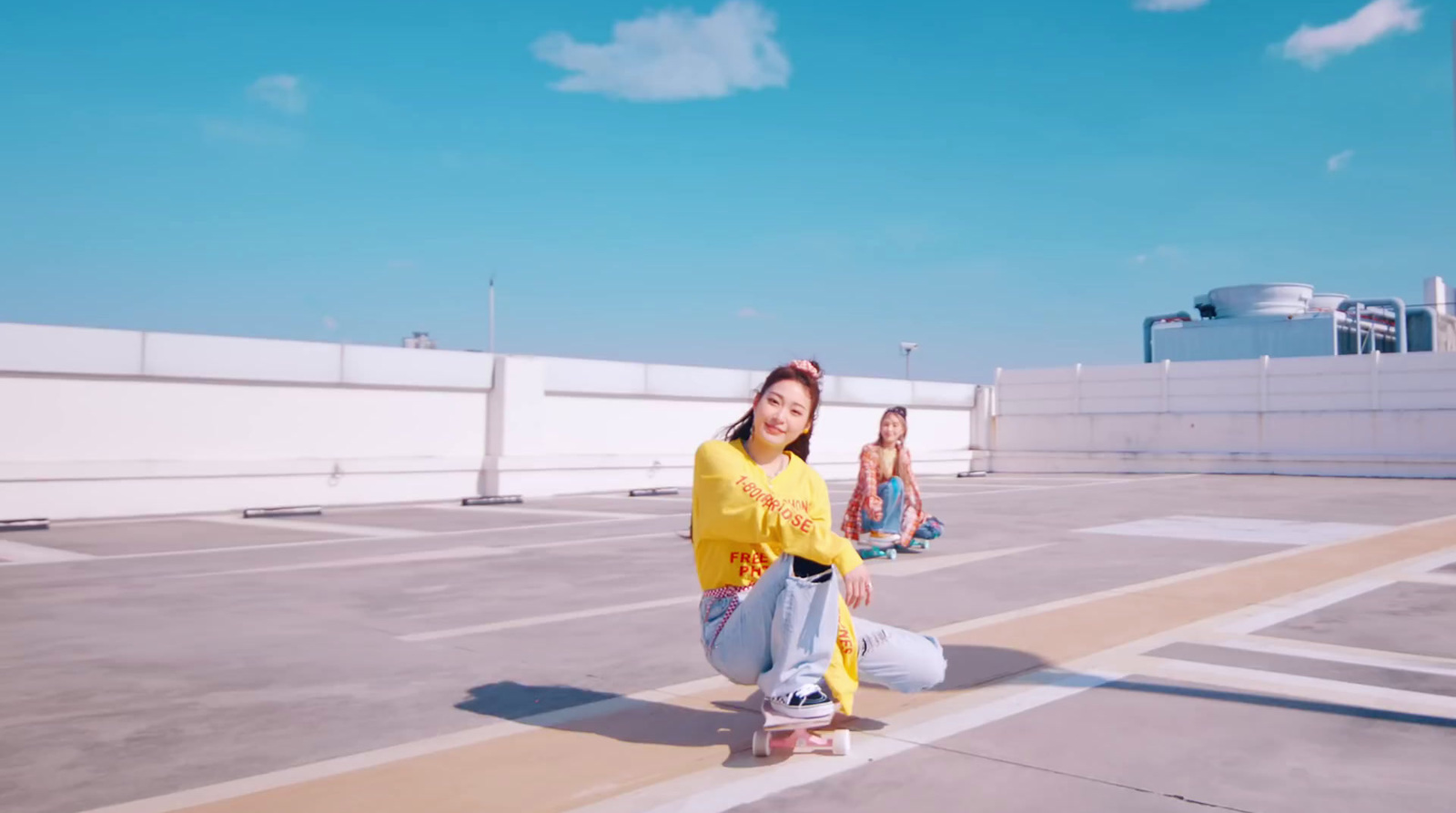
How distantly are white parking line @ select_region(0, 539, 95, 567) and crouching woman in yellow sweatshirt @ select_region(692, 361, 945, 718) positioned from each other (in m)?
8.37

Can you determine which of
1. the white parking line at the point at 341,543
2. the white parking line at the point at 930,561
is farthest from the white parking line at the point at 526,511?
the white parking line at the point at 930,561

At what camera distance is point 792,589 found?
144 inches

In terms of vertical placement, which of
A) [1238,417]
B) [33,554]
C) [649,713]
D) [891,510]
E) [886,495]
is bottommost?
[649,713]

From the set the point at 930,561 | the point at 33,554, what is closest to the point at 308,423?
the point at 33,554

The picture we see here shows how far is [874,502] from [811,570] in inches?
264

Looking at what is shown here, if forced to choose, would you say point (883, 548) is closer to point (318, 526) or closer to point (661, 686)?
point (661, 686)

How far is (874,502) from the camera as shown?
10273 millimetres

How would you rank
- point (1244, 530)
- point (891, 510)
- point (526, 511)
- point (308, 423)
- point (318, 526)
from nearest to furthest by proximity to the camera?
1. point (891, 510)
2. point (1244, 530)
3. point (318, 526)
4. point (526, 511)
5. point (308, 423)

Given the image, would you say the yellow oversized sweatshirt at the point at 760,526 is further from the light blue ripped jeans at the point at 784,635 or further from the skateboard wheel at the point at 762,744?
the skateboard wheel at the point at 762,744

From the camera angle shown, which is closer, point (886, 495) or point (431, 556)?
point (431, 556)

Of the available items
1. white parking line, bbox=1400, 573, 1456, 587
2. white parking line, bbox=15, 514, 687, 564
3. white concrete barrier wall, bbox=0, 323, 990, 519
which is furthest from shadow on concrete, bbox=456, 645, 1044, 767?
white concrete barrier wall, bbox=0, 323, 990, 519

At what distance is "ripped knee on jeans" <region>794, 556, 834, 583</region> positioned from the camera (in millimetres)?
3656

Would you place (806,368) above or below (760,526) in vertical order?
above

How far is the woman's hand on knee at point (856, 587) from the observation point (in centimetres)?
372
